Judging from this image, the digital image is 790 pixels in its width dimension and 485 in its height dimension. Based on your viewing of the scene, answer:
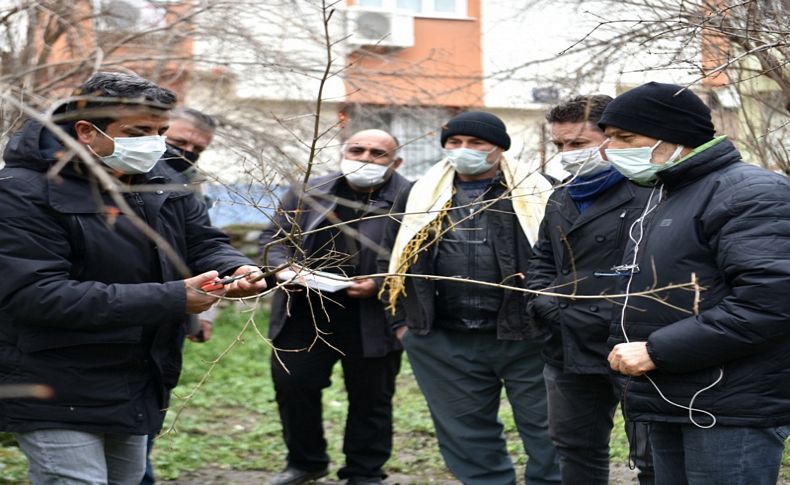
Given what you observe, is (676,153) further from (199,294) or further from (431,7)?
(431,7)

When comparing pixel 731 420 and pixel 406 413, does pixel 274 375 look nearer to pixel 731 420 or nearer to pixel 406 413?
pixel 406 413

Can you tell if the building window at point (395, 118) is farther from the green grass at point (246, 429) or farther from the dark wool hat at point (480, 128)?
the dark wool hat at point (480, 128)

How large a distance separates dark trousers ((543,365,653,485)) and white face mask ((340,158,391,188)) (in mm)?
1963

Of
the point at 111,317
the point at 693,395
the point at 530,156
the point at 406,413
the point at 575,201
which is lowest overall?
the point at 406,413

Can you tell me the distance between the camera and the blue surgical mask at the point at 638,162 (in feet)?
13.5

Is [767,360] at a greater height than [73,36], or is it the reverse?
[73,36]

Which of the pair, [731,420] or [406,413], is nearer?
[731,420]

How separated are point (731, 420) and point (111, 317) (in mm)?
2163

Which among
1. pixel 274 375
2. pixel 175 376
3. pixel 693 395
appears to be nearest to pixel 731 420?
pixel 693 395

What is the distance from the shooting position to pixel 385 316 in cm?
640

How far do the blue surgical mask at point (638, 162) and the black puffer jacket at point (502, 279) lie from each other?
1.29 m

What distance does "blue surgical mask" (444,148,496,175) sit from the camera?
18.8 ft

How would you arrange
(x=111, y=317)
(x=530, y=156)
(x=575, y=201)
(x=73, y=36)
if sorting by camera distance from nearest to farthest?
(x=111, y=317)
(x=575, y=201)
(x=530, y=156)
(x=73, y=36)

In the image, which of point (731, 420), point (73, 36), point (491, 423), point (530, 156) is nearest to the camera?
point (731, 420)
